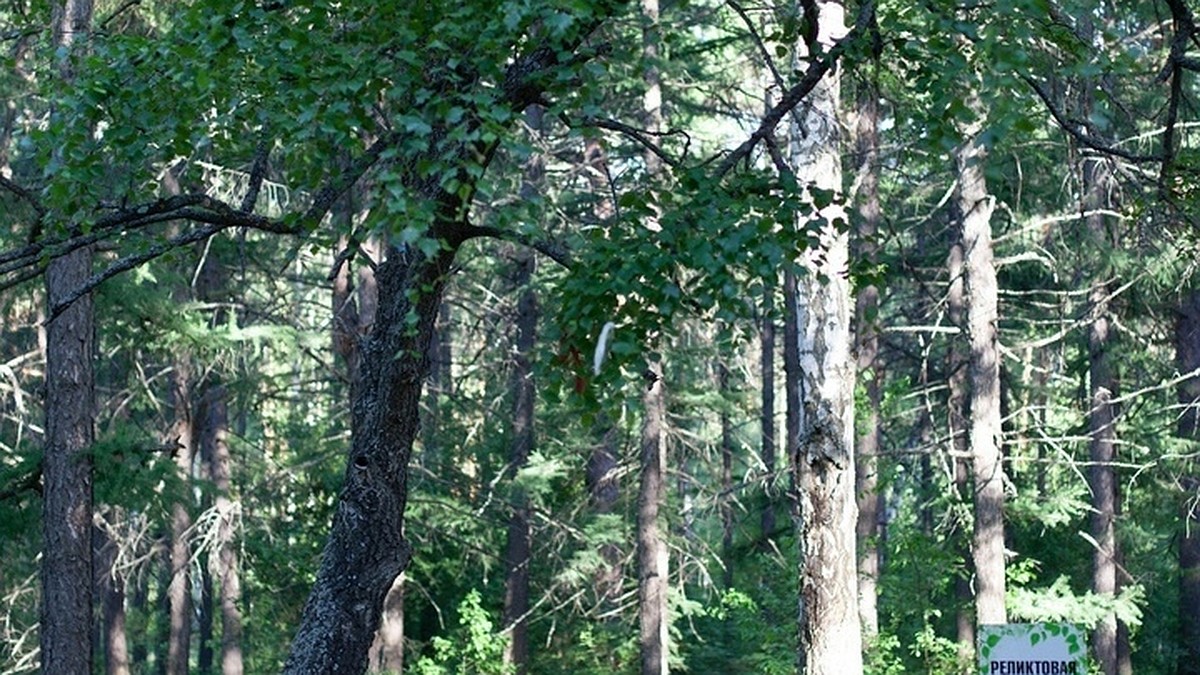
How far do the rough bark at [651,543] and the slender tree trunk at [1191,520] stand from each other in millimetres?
7146

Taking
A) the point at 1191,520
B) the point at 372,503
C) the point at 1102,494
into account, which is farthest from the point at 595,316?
the point at 1102,494

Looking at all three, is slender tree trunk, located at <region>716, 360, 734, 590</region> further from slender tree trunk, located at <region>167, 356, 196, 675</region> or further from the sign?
slender tree trunk, located at <region>167, 356, 196, 675</region>

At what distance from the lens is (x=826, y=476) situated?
9.42 meters

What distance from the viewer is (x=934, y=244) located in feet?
92.7

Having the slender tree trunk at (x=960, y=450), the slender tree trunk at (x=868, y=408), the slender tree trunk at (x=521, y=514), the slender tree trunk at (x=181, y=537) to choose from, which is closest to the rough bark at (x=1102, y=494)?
the slender tree trunk at (x=960, y=450)

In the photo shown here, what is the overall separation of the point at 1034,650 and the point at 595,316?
13.9ft

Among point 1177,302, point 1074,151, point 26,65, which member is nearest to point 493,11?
point 1074,151

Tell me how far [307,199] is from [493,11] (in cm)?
1445

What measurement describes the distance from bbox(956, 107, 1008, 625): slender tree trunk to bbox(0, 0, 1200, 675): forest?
0.05 metres

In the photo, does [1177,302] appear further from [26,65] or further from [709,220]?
[709,220]

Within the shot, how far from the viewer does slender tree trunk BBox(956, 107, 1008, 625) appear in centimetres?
1822

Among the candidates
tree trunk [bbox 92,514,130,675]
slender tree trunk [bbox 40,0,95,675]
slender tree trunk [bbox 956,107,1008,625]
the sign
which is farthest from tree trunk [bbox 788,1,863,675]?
tree trunk [bbox 92,514,130,675]

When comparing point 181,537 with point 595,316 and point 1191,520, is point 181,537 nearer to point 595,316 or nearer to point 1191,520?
point 1191,520

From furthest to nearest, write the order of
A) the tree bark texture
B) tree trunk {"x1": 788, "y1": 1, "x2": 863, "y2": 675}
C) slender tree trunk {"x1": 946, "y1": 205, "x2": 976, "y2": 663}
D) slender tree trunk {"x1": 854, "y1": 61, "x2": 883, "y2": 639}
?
slender tree trunk {"x1": 946, "y1": 205, "x2": 976, "y2": 663}
slender tree trunk {"x1": 854, "y1": 61, "x2": 883, "y2": 639}
tree trunk {"x1": 788, "y1": 1, "x2": 863, "y2": 675}
the tree bark texture
